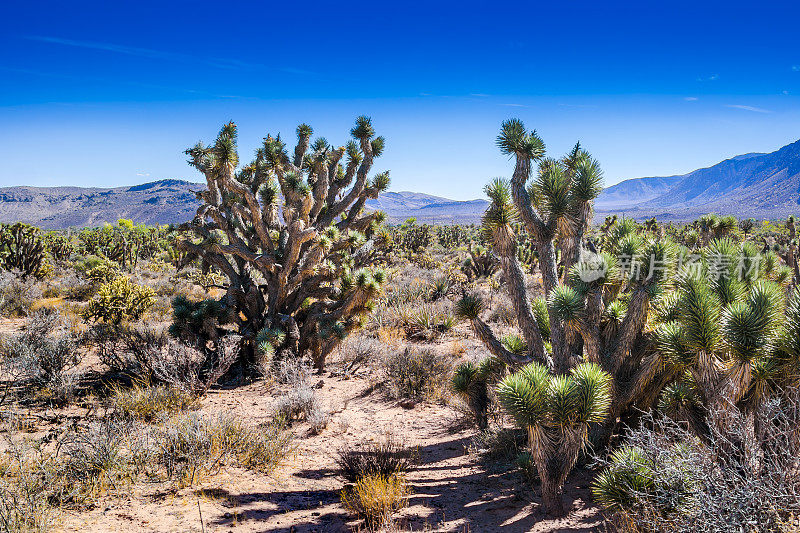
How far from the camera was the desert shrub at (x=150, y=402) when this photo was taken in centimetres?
609

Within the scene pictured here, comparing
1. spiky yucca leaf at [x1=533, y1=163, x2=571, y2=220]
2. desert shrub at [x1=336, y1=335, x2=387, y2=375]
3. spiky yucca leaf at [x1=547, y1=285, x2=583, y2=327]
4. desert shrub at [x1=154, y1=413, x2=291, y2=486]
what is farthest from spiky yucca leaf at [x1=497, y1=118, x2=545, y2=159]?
desert shrub at [x1=336, y1=335, x2=387, y2=375]

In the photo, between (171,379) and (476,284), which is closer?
(171,379)

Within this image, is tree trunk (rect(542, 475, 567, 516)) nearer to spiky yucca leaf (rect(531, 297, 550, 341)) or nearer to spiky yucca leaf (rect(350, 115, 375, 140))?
spiky yucca leaf (rect(531, 297, 550, 341))

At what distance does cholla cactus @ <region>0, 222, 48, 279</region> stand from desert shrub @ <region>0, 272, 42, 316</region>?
220 cm

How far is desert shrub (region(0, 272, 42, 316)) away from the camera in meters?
13.0

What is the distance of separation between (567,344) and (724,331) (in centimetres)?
162

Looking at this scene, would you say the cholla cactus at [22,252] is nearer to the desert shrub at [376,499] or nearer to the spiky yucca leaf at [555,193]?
the desert shrub at [376,499]

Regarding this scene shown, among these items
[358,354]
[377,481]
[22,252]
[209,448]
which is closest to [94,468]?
[209,448]

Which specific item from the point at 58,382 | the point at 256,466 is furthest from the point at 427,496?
the point at 58,382

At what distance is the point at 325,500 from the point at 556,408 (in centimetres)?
275

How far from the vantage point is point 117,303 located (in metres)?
10.7

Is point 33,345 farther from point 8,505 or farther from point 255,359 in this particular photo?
point 8,505

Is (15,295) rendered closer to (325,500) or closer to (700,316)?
(325,500)

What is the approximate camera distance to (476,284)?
19312 millimetres
